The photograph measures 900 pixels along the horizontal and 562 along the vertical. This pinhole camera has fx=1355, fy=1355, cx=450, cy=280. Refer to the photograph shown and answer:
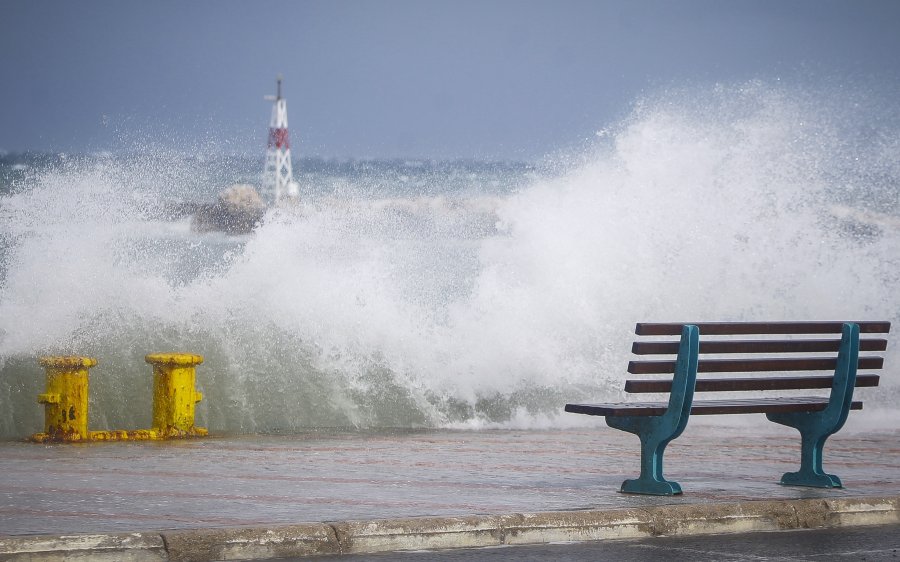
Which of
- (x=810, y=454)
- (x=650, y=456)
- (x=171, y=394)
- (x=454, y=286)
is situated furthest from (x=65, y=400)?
(x=454, y=286)

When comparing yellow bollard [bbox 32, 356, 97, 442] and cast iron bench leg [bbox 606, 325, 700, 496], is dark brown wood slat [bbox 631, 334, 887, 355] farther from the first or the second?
yellow bollard [bbox 32, 356, 97, 442]

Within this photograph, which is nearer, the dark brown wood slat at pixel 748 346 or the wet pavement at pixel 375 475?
the wet pavement at pixel 375 475

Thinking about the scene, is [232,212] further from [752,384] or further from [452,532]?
[452,532]

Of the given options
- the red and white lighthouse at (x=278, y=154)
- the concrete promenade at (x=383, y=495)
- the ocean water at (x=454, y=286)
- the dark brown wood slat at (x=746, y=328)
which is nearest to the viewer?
the concrete promenade at (x=383, y=495)

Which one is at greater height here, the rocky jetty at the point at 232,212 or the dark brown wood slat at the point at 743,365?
the rocky jetty at the point at 232,212

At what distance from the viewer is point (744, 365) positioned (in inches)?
313

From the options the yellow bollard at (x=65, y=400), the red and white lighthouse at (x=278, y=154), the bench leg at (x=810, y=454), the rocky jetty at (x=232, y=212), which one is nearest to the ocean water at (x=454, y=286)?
the yellow bollard at (x=65, y=400)

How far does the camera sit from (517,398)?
1361 cm

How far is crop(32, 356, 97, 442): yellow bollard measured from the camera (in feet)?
32.8

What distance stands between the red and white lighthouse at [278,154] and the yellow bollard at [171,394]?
43560 mm

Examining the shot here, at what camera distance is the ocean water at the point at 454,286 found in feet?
42.5

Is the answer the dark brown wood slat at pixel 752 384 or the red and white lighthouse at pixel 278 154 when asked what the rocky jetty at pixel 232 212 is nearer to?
the red and white lighthouse at pixel 278 154

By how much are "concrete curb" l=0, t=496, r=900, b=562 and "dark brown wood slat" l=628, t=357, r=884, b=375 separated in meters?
0.86

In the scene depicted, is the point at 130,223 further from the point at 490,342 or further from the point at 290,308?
the point at 490,342
